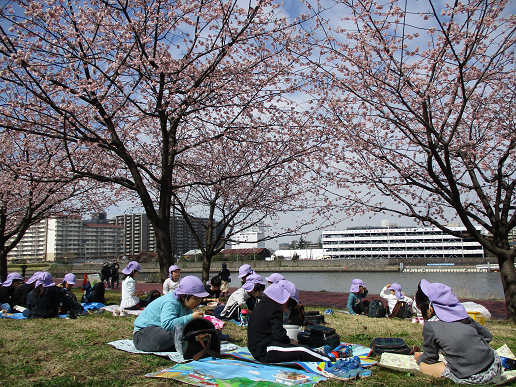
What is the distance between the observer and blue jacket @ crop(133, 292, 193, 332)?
164 inches

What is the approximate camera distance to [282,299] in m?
3.92

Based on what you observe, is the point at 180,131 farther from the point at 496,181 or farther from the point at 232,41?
the point at 496,181

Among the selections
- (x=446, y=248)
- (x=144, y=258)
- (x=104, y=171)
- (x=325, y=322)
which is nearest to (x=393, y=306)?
(x=325, y=322)

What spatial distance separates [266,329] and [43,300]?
16.0 feet

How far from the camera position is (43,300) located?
6.74 meters

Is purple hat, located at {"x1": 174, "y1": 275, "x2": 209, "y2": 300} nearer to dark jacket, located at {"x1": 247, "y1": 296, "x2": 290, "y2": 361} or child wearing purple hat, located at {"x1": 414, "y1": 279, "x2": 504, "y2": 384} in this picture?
dark jacket, located at {"x1": 247, "y1": 296, "x2": 290, "y2": 361}

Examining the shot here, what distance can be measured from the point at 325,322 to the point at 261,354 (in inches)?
139

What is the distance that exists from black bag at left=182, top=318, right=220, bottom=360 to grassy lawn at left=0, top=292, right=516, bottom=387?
0.77 feet

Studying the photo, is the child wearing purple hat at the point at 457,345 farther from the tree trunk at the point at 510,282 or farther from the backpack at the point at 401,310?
the tree trunk at the point at 510,282

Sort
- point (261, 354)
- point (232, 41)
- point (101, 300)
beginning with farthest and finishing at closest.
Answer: point (101, 300)
point (232, 41)
point (261, 354)

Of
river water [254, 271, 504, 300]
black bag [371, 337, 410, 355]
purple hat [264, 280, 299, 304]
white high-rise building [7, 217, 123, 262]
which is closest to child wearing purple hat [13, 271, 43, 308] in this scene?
purple hat [264, 280, 299, 304]

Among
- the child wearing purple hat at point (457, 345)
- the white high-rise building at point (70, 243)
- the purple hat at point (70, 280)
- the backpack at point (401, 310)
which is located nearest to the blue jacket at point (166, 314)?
the child wearing purple hat at point (457, 345)

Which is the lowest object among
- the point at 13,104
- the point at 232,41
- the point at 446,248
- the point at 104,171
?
the point at 446,248

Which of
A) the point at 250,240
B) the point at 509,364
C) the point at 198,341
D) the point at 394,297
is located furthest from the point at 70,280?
the point at 250,240
